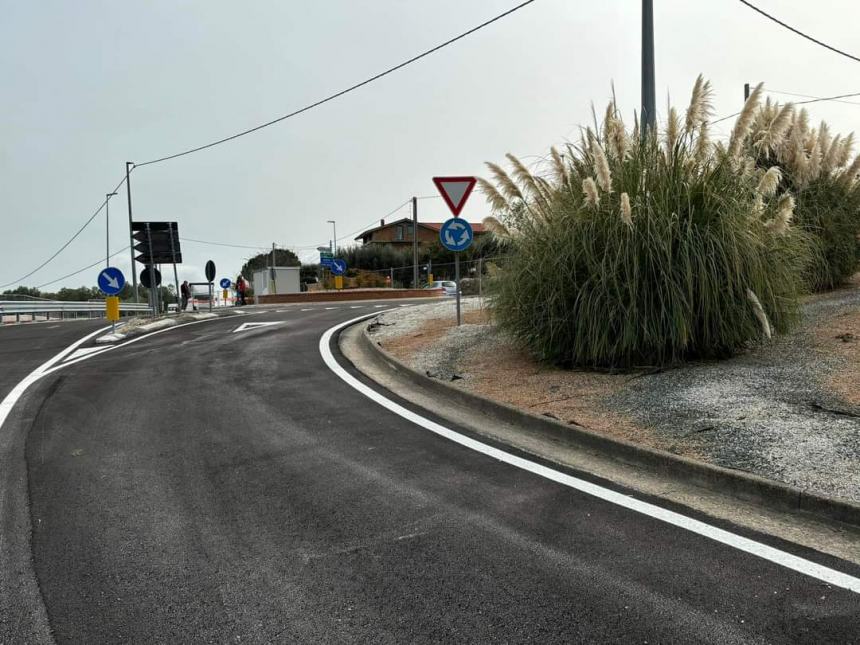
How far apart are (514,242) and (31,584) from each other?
6339 mm

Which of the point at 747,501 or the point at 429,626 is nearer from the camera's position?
the point at 429,626

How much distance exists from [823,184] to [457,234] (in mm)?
6149

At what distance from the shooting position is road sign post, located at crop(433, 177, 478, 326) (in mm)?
11195

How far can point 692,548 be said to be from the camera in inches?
134

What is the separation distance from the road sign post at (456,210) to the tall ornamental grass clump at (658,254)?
332 cm

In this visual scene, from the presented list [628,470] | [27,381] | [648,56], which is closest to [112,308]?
[27,381]

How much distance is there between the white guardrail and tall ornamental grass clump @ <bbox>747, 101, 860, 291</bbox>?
66.1 feet

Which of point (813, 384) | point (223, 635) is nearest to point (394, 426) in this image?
point (223, 635)

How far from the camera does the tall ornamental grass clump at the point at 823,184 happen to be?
10508mm

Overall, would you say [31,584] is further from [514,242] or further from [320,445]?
[514,242]

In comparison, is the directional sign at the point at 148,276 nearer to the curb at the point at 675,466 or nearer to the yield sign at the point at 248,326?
the yield sign at the point at 248,326

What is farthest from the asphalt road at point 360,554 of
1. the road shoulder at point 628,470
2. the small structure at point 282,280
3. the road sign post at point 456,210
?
the small structure at point 282,280

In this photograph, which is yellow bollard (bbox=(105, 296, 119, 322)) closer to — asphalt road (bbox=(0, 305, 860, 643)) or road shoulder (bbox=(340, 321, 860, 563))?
road shoulder (bbox=(340, 321, 860, 563))

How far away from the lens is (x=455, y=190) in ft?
37.0
